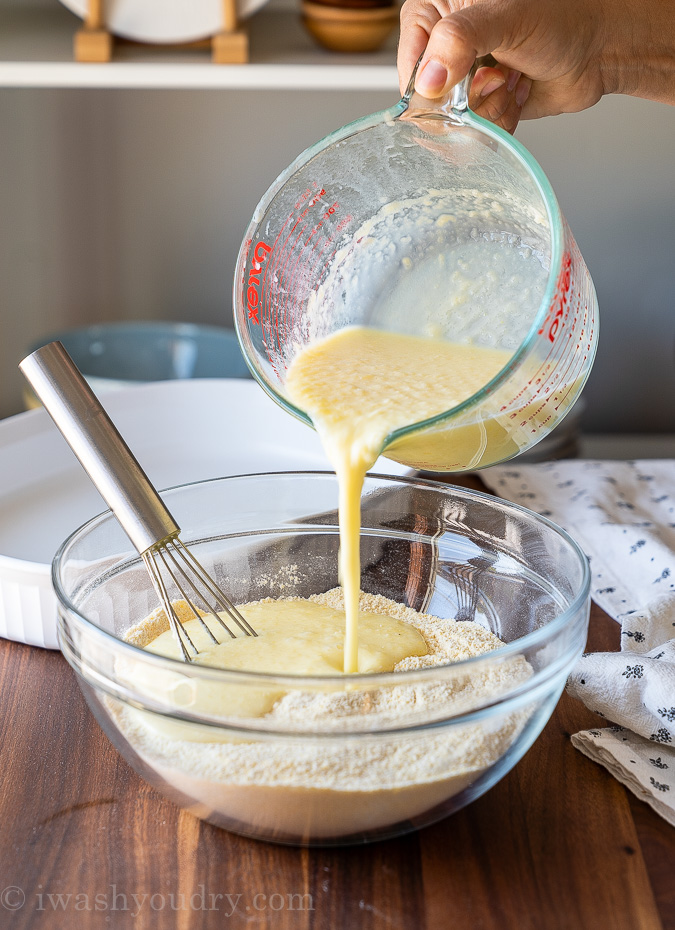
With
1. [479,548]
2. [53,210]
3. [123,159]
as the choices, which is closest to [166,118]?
[123,159]

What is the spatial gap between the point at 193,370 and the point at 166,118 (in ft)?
1.43

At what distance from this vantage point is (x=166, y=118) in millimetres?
1654

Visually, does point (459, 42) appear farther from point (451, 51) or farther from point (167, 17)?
point (167, 17)

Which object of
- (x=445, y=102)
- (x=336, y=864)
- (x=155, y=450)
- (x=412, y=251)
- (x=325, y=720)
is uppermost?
(x=445, y=102)

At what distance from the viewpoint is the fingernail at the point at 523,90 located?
36.1 inches

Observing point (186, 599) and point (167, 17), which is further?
point (167, 17)

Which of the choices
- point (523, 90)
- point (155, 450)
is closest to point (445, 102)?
point (523, 90)

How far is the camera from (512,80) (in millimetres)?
878

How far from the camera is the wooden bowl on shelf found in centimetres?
132

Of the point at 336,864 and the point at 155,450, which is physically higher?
the point at 336,864

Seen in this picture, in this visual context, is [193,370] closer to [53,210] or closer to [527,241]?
[53,210]

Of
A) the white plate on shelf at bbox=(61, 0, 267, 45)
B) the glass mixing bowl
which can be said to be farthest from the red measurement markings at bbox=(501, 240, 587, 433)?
the white plate on shelf at bbox=(61, 0, 267, 45)

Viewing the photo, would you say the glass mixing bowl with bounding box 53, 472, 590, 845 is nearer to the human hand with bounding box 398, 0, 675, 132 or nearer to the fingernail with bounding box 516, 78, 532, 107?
the human hand with bounding box 398, 0, 675, 132

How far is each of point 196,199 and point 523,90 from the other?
0.89 meters
